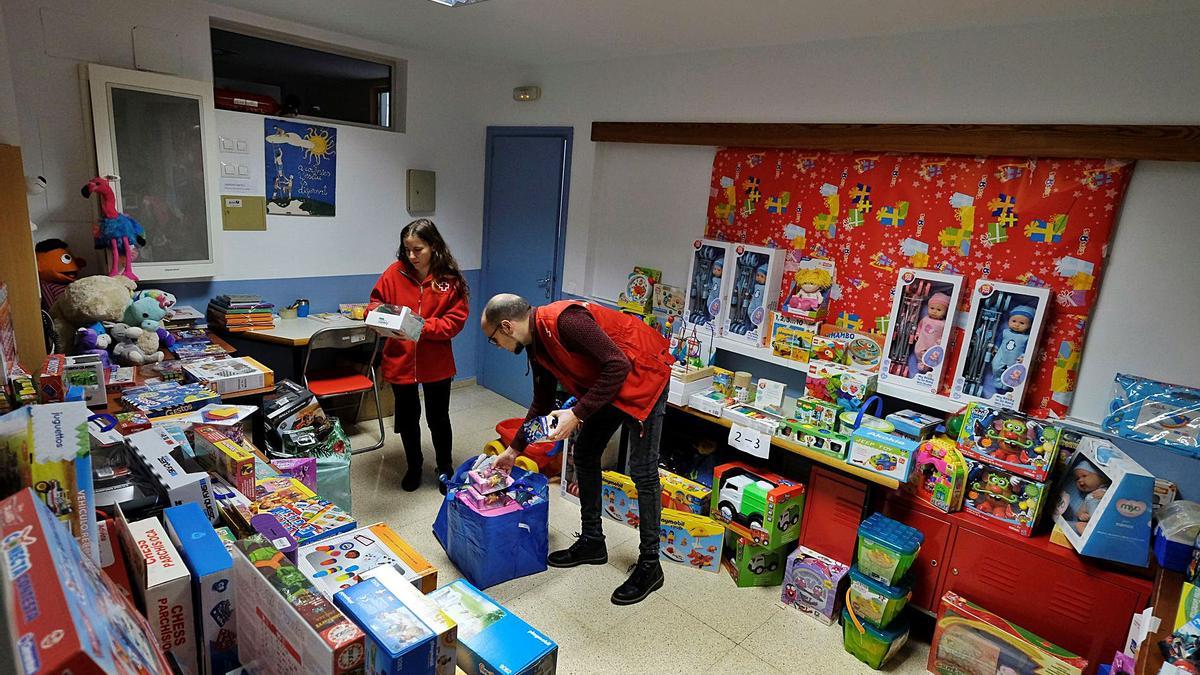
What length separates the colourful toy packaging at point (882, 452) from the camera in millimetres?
2564

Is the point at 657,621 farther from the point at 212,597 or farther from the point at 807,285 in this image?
the point at 212,597

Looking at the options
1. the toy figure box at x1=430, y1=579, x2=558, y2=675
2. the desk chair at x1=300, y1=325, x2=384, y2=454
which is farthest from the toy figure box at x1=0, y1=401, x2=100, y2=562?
the desk chair at x1=300, y1=325, x2=384, y2=454

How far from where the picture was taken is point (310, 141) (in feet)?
13.2

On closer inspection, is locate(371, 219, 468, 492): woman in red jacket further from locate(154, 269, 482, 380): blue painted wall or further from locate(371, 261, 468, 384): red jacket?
locate(154, 269, 482, 380): blue painted wall

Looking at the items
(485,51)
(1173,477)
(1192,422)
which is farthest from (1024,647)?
(485,51)

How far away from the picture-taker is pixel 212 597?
44.9 inches

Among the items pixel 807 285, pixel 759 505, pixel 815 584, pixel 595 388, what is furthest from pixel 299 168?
pixel 815 584

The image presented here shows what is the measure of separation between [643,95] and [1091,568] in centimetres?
318

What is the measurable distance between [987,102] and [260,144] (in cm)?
384

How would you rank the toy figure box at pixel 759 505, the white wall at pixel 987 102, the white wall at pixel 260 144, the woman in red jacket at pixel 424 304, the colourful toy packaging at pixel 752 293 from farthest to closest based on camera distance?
the colourful toy packaging at pixel 752 293
the woman in red jacket at pixel 424 304
the white wall at pixel 260 144
the toy figure box at pixel 759 505
the white wall at pixel 987 102

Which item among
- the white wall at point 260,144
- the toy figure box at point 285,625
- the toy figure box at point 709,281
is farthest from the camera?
the toy figure box at point 709,281

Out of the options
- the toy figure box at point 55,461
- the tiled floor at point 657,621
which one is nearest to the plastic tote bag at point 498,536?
the tiled floor at point 657,621

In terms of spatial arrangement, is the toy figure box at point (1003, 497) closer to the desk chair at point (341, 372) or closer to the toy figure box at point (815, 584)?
the toy figure box at point (815, 584)

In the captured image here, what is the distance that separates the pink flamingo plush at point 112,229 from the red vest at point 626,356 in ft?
7.44
